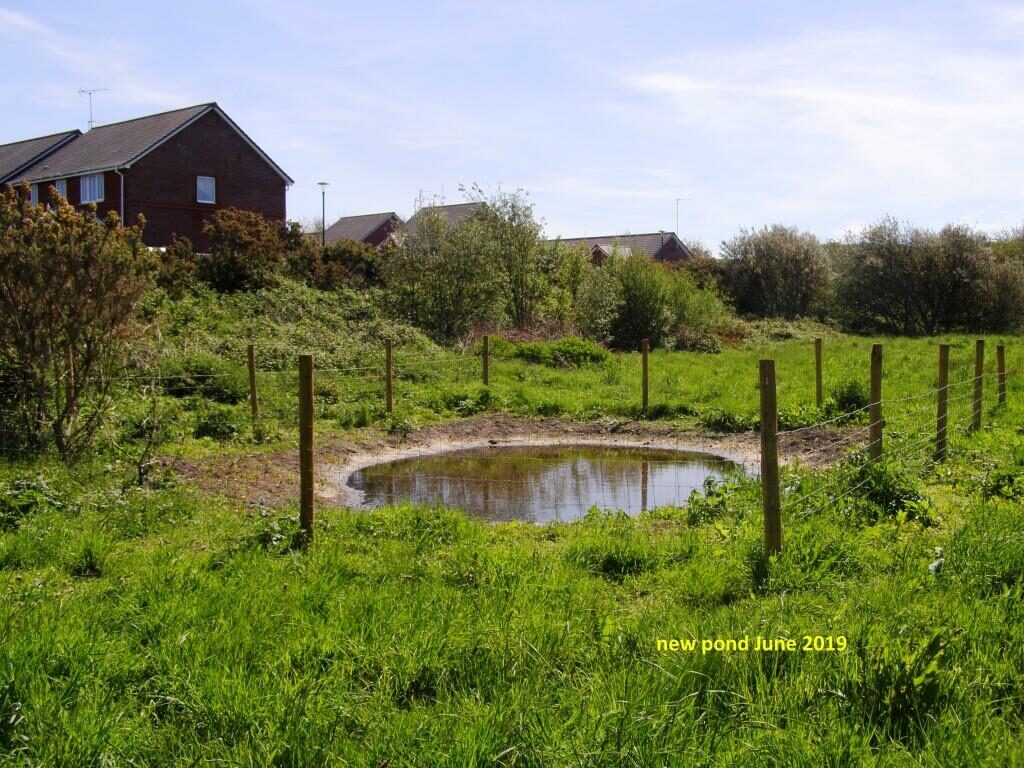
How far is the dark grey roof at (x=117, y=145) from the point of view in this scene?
40.7m

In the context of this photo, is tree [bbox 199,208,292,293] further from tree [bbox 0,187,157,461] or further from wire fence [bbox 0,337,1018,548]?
tree [bbox 0,187,157,461]

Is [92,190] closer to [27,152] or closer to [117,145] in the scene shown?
[117,145]

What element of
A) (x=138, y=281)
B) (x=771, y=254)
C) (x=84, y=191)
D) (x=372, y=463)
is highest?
(x=84, y=191)

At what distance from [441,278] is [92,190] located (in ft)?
77.4

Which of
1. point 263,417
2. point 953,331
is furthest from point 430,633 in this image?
point 953,331

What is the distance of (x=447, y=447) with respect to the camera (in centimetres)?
1409

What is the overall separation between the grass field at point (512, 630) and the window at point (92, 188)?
120ft

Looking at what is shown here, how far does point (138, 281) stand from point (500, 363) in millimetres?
11616

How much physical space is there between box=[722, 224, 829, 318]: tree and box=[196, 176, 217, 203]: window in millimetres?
25716

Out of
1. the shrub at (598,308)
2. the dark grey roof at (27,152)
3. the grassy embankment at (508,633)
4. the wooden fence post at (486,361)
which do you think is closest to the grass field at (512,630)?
the grassy embankment at (508,633)

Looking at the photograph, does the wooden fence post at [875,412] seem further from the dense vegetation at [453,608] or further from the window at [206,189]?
the window at [206,189]

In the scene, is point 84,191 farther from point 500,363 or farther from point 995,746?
point 995,746

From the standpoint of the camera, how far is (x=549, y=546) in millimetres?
7191

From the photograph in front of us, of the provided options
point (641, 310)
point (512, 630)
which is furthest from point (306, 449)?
A: point (641, 310)
